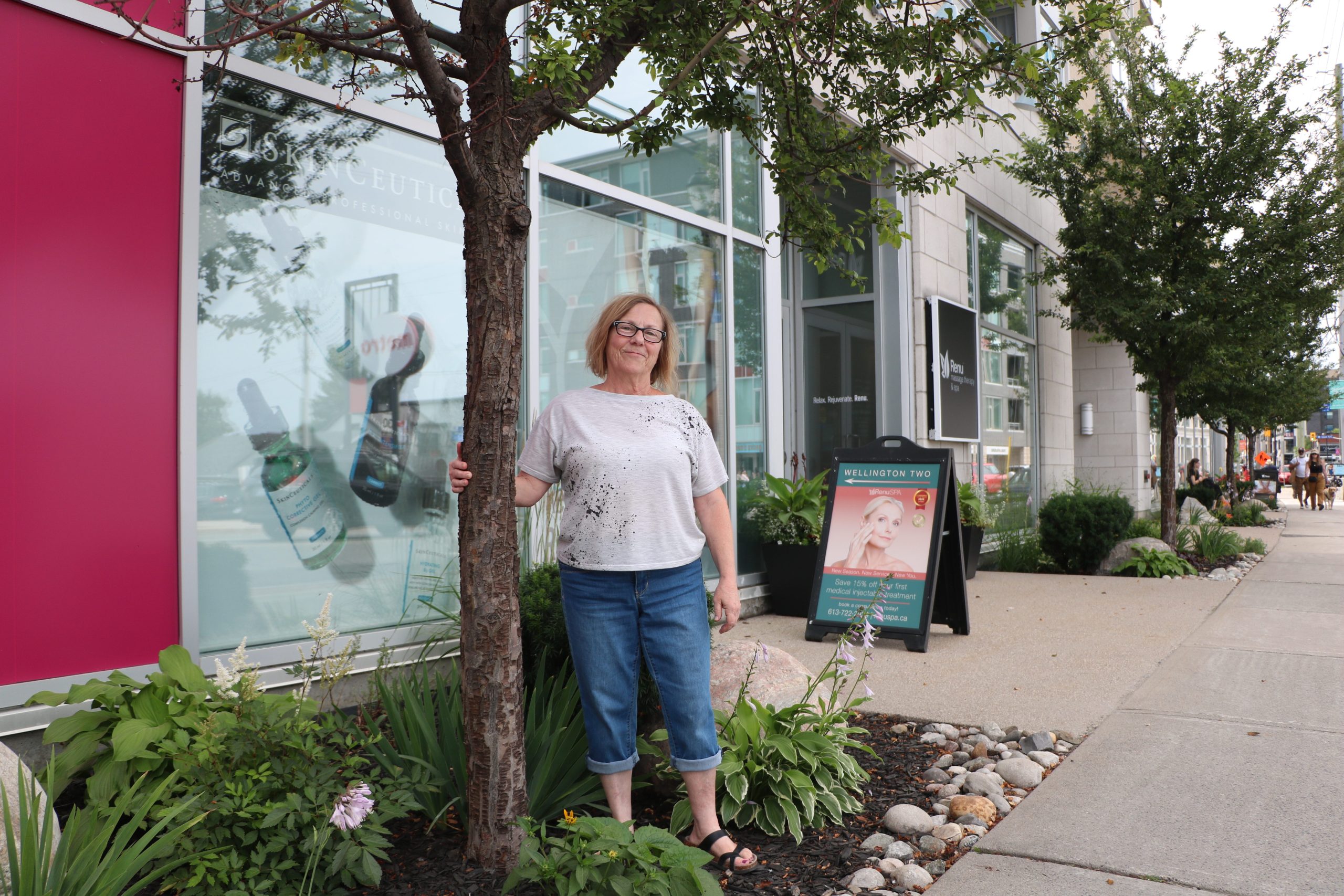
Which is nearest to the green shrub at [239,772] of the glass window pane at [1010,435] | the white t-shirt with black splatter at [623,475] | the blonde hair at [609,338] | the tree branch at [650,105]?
the white t-shirt with black splatter at [623,475]

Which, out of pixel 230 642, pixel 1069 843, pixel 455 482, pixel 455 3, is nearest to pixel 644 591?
pixel 455 482

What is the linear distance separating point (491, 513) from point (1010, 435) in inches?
446

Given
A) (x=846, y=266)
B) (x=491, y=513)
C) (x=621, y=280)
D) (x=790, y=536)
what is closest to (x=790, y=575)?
(x=790, y=536)

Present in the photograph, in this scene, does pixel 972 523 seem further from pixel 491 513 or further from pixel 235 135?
pixel 491 513

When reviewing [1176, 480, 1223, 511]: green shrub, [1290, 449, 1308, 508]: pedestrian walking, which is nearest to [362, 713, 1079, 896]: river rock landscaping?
[1176, 480, 1223, 511]: green shrub

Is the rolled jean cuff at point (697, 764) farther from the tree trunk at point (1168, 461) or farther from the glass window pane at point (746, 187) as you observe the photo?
the tree trunk at point (1168, 461)

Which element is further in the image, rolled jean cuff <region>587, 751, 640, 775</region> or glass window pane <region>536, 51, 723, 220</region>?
glass window pane <region>536, 51, 723, 220</region>

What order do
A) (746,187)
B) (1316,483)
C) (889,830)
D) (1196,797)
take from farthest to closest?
(1316,483) < (746,187) < (1196,797) < (889,830)

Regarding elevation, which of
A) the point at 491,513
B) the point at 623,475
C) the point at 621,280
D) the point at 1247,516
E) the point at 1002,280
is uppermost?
the point at 1002,280

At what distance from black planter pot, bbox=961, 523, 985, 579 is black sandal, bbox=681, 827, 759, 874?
6730 mm

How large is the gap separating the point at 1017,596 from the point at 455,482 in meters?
6.92

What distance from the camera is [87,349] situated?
365 cm

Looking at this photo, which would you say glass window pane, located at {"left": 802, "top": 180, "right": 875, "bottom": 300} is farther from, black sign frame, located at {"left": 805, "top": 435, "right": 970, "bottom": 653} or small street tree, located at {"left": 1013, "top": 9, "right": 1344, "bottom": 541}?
black sign frame, located at {"left": 805, "top": 435, "right": 970, "bottom": 653}

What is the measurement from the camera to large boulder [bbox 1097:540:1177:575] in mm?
9891
